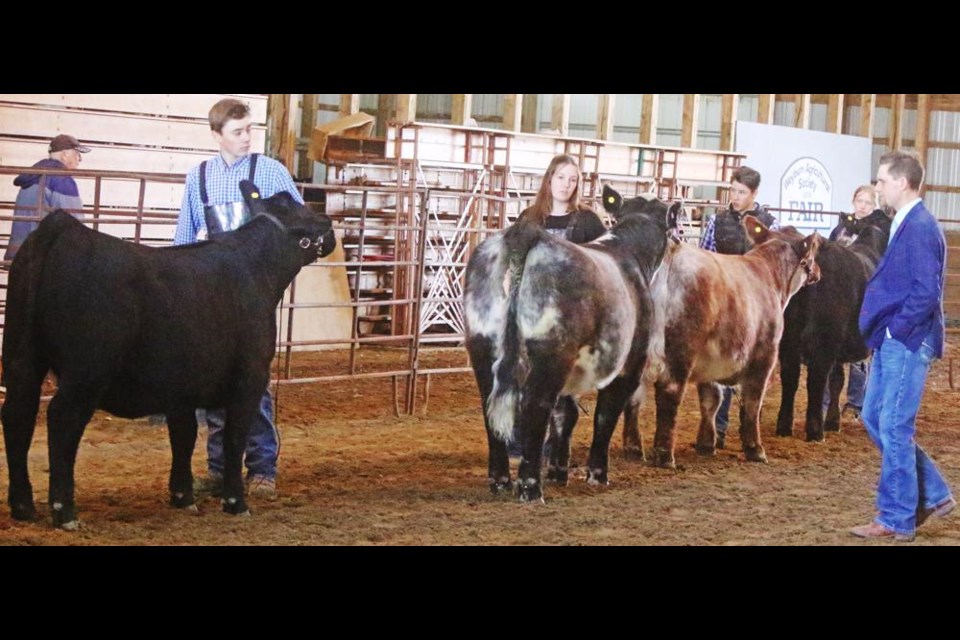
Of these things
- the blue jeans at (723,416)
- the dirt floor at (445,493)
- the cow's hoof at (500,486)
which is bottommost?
the dirt floor at (445,493)

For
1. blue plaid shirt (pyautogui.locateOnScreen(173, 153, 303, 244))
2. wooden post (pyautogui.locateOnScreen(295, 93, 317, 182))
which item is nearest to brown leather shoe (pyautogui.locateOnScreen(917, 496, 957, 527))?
blue plaid shirt (pyautogui.locateOnScreen(173, 153, 303, 244))

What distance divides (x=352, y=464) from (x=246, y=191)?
6.60 feet

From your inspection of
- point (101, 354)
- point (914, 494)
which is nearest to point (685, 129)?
point (914, 494)

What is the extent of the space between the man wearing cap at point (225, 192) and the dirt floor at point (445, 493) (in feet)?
0.97

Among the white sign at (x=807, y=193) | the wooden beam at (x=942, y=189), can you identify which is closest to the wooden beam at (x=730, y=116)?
the white sign at (x=807, y=193)

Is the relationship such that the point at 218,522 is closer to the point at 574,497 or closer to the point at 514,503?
the point at 514,503

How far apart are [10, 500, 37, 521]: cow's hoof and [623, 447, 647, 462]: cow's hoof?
3.75m

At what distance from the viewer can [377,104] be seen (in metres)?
20.3

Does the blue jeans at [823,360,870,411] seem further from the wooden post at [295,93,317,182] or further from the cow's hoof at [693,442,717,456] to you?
the wooden post at [295,93,317,182]

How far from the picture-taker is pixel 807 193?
18250 mm

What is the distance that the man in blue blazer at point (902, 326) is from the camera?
17.7 ft

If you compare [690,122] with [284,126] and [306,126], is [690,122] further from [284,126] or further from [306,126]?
[284,126]

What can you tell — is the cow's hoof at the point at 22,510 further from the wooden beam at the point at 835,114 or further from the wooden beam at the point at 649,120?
the wooden beam at the point at 835,114

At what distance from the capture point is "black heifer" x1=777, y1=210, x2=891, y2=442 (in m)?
8.66
